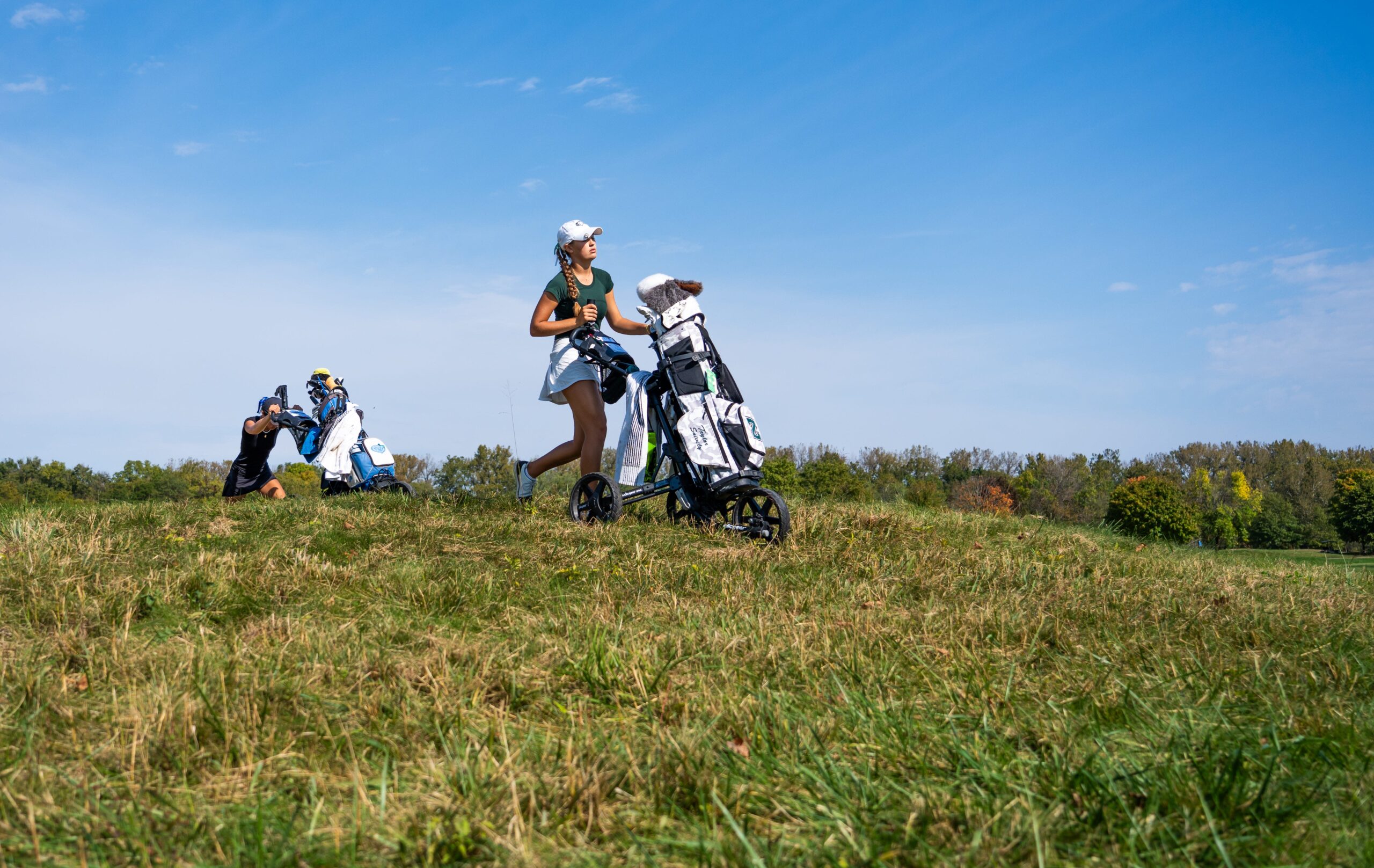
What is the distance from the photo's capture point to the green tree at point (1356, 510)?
3997cm

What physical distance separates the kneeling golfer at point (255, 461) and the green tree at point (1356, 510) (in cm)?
4475

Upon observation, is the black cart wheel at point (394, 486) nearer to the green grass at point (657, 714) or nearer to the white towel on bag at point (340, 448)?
the white towel on bag at point (340, 448)

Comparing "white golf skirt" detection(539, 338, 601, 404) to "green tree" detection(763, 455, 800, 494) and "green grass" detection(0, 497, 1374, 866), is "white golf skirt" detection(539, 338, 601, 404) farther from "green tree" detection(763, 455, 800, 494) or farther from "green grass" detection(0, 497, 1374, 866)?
"green tree" detection(763, 455, 800, 494)

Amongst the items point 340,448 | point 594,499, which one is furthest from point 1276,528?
point 594,499

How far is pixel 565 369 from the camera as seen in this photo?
758cm

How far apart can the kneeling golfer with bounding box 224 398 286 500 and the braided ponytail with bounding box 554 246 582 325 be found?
5.73m

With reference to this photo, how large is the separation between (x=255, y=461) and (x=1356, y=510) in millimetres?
46535

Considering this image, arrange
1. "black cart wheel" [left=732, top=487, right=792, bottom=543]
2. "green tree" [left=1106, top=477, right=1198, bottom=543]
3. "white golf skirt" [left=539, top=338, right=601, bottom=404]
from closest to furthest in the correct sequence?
"black cart wheel" [left=732, top=487, right=792, bottom=543] < "white golf skirt" [left=539, top=338, right=601, bottom=404] < "green tree" [left=1106, top=477, right=1198, bottom=543]

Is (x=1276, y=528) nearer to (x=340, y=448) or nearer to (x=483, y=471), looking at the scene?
(x=483, y=471)

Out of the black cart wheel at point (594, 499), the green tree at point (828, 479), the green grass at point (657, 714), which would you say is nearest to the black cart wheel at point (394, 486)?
the black cart wheel at point (594, 499)

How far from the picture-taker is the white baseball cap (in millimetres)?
7812

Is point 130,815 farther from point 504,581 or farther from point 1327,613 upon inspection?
point 1327,613

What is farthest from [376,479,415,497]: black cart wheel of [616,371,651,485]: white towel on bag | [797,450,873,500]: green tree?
[797,450,873,500]: green tree

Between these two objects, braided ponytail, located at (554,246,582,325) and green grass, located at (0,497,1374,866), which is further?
braided ponytail, located at (554,246,582,325)
